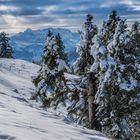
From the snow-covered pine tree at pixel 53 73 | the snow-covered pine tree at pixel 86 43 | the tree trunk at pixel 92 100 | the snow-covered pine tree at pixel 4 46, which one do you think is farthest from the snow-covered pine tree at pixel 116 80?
the snow-covered pine tree at pixel 4 46

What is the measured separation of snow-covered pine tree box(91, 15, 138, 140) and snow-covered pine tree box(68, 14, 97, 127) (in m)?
2.12

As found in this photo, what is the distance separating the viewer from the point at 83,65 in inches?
1023

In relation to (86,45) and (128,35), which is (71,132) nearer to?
(128,35)

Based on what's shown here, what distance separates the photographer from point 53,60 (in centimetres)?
2611

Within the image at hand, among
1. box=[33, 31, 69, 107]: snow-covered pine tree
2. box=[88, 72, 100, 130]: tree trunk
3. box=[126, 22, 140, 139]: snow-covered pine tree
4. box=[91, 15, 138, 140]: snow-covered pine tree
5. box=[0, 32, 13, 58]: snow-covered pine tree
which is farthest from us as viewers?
box=[0, 32, 13, 58]: snow-covered pine tree

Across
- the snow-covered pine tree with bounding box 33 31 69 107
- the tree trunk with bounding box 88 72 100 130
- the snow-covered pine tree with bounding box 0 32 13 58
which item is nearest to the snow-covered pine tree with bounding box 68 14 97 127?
the tree trunk with bounding box 88 72 100 130

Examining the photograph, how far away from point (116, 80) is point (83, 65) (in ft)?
14.9

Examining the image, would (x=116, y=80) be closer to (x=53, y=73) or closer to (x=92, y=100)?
(x=92, y=100)

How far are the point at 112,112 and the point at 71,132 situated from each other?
10.3 metres

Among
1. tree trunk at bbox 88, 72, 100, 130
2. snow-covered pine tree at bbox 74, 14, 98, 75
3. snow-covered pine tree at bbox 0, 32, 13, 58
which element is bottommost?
snow-covered pine tree at bbox 0, 32, 13, 58

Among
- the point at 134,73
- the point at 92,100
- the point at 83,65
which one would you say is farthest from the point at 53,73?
the point at 134,73

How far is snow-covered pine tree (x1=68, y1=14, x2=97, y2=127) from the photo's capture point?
2492 cm

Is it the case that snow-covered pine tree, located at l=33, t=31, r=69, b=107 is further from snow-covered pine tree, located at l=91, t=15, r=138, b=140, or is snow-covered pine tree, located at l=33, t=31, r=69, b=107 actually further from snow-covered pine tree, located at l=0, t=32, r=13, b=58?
snow-covered pine tree, located at l=0, t=32, r=13, b=58

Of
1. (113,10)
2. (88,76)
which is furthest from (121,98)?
(113,10)
